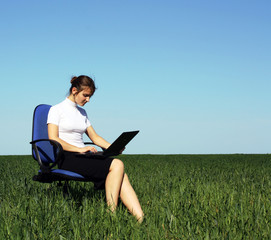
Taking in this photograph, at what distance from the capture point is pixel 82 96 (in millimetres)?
4434

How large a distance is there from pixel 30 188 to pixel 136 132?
7.10 ft

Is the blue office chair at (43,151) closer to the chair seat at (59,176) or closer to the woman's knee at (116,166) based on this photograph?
the chair seat at (59,176)

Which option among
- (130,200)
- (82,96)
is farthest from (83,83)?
(130,200)

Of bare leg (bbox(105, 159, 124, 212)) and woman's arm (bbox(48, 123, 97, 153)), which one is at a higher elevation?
woman's arm (bbox(48, 123, 97, 153))

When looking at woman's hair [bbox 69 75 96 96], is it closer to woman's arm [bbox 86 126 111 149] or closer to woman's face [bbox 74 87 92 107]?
woman's face [bbox 74 87 92 107]

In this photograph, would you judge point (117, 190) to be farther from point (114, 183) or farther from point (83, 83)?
point (83, 83)

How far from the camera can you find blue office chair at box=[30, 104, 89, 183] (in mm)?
4402

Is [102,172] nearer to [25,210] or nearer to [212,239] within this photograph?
[25,210]

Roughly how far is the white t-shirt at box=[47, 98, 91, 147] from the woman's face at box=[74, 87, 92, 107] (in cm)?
14

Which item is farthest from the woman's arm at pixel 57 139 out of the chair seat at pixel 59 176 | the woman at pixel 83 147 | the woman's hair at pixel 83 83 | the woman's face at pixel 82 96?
the woman's hair at pixel 83 83

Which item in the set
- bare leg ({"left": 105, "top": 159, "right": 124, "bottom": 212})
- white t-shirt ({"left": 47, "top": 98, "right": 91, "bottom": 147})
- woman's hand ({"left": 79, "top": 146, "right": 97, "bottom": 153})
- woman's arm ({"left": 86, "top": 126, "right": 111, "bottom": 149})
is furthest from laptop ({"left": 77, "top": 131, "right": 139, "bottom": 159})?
woman's arm ({"left": 86, "top": 126, "right": 111, "bottom": 149})

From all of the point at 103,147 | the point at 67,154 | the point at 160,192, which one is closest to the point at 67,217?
the point at 67,154

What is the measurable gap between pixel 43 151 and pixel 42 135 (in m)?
0.21

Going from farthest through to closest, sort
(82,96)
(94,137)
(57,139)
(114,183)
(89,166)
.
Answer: (94,137)
(82,96)
(57,139)
(89,166)
(114,183)
